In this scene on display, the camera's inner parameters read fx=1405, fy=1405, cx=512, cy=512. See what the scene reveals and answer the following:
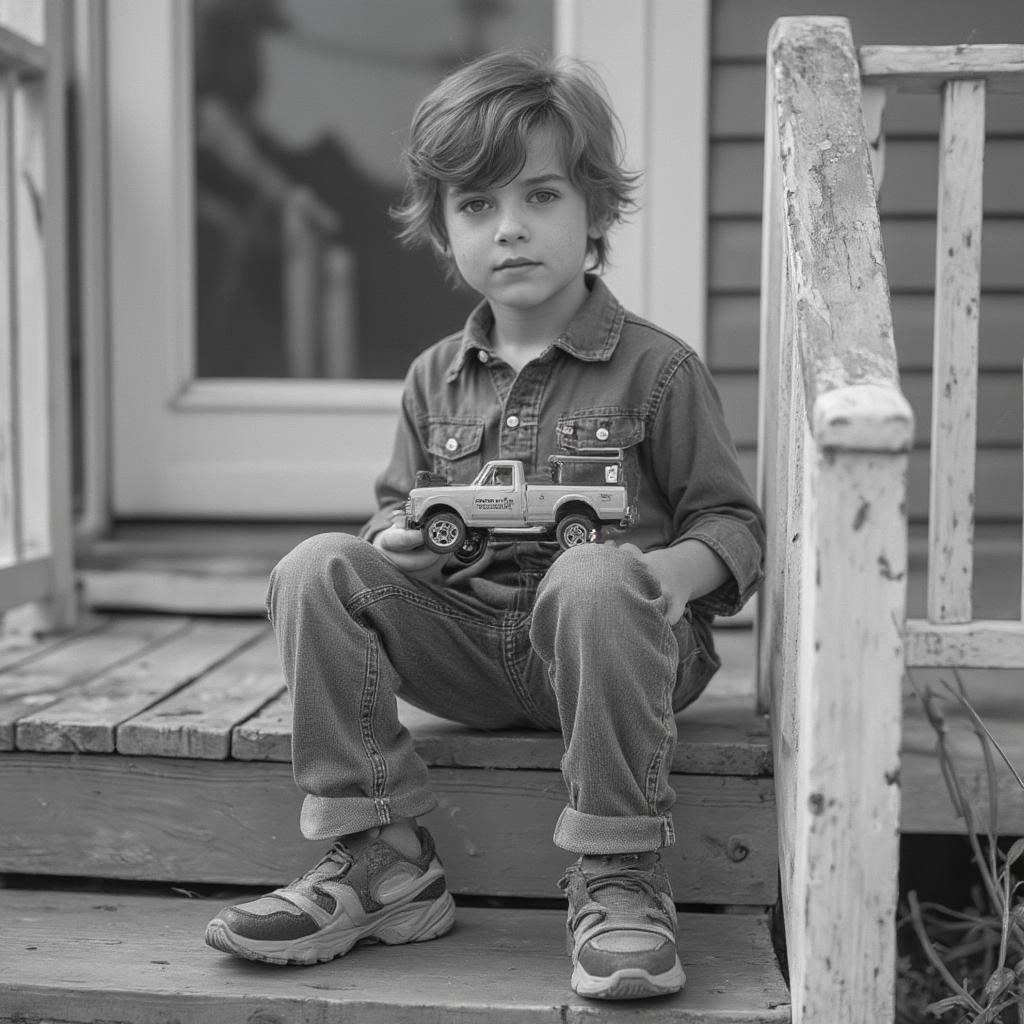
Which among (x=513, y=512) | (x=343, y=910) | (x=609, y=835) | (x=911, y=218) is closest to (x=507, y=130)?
(x=513, y=512)

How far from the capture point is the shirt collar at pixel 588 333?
2.15 metres

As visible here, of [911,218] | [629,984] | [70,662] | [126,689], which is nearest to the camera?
[629,984]

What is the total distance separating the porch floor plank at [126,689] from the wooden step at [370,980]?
0.92ft

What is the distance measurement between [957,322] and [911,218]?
1.26 m

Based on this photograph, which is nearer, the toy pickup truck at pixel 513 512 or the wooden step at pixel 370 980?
the wooden step at pixel 370 980

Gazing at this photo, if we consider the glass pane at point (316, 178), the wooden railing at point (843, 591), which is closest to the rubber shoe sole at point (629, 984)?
the wooden railing at point (843, 591)

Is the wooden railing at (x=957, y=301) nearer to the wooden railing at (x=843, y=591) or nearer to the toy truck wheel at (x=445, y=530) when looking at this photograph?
the wooden railing at (x=843, y=591)

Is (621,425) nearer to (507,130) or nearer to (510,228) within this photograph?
(510,228)

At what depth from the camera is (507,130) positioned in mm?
2068

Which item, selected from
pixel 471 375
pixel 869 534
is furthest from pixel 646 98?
pixel 869 534

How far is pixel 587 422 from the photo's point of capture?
2121 mm

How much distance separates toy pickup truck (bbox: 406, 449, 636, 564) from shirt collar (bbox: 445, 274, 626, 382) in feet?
0.84

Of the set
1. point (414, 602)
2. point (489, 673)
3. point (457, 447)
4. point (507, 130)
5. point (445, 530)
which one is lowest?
point (489, 673)

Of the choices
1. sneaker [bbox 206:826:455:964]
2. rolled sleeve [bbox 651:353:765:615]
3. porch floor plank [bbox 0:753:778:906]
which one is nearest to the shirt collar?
rolled sleeve [bbox 651:353:765:615]
